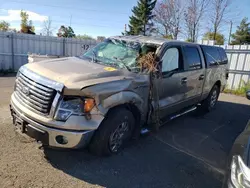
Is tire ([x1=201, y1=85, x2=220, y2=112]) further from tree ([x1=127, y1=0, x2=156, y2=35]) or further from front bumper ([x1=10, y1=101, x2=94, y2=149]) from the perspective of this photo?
tree ([x1=127, y1=0, x2=156, y2=35])

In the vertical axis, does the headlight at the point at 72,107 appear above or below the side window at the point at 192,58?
below

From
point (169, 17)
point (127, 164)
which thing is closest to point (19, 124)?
point (127, 164)

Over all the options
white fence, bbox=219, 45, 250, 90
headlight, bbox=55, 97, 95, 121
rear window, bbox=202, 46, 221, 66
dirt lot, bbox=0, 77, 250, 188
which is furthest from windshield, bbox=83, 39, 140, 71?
white fence, bbox=219, 45, 250, 90

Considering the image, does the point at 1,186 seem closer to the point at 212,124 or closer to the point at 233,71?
the point at 212,124

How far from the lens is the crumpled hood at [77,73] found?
2914 mm

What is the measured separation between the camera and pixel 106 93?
2.99 meters

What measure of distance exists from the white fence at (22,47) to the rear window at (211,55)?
9046 mm

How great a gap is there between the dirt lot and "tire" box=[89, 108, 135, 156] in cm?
20

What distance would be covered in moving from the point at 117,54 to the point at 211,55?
317 centimetres

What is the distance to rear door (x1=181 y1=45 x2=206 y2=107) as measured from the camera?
15.6 ft

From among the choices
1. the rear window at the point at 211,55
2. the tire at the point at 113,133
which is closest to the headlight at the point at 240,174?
the tire at the point at 113,133

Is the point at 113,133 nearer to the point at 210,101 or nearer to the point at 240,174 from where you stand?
the point at 240,174

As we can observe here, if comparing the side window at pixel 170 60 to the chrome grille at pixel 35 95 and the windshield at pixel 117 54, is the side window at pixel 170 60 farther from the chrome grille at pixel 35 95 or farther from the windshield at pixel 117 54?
the chrome grille at pixel 35 95

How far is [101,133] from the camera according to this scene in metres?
3.12
